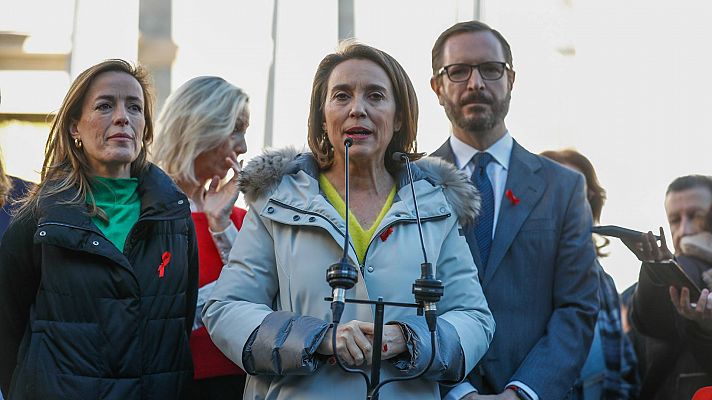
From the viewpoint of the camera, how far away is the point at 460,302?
341cm

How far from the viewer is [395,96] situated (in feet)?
11.7

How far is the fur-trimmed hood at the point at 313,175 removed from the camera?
3.44m

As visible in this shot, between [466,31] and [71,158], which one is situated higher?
[466,31]

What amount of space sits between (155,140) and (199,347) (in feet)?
3.34

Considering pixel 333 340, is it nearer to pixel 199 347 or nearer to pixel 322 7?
pixel 199 347

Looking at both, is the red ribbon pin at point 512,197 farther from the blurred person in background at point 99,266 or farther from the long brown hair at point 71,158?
the long brown hair at point 71,158

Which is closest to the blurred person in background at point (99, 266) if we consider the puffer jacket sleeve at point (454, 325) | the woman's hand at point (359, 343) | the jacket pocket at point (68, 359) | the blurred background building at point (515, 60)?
the jacket pocket at point (68, 359)

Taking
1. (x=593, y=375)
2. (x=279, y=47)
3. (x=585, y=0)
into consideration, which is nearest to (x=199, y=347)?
(x=593, y=375)

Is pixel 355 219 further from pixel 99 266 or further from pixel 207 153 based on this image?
pixel 207 153

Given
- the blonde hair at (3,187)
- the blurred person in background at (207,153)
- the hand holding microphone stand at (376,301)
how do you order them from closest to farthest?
the hand holding microphone stand at (376,301) → the blonde hair at (3,187) → the blurred person in background at (207,153)

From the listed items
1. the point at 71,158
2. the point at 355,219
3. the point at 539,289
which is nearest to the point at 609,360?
the point at 539,289

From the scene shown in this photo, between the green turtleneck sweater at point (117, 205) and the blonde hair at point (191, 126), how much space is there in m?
0.67

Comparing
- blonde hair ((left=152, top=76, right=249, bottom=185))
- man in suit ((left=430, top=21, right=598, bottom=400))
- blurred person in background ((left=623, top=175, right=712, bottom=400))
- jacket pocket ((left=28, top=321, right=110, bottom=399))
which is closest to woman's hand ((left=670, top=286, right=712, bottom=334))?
blurred person in background ((left=623, top=175, right=712, bottom=400))

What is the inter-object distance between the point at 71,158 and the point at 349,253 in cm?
113
